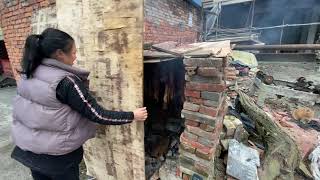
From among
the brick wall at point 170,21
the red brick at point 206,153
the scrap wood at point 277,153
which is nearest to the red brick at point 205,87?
the red brick at point 206,153

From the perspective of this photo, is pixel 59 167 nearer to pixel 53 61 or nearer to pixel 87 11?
pixel 53 61

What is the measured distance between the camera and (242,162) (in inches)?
101

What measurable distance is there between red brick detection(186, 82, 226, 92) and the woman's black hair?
1120mm

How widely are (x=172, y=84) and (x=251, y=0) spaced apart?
963 centimetres

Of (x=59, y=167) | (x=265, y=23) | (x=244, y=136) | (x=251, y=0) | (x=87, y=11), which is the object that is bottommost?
(x=244, y=136)

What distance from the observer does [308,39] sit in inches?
415

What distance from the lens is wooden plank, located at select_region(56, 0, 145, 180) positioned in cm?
194

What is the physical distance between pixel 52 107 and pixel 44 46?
44cm

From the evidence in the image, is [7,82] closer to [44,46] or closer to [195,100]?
[44,46]

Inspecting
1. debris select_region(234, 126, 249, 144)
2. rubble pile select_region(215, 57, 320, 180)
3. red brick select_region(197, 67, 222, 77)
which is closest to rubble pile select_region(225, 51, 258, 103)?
rubble pile select_region(215, 57, 320, 180)

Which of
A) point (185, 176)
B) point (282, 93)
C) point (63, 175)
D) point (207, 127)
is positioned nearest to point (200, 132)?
point (207, 127)

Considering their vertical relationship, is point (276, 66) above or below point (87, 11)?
below

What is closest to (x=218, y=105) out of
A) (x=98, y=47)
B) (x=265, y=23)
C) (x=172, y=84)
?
(x=172, y=84)

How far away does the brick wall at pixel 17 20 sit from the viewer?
10.4 ft
